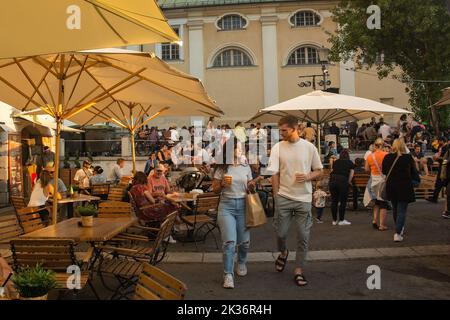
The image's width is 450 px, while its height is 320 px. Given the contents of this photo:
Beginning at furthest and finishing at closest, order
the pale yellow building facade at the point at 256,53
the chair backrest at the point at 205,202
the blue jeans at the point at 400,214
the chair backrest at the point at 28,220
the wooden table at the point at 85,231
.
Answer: the pale yellow building facade at the point at 256,53, the chair backrest at the point at 205,202, the blue jeans at the point at 400,214, the chair backrest at the point at 28,220, the wooden table at the point at 85,231

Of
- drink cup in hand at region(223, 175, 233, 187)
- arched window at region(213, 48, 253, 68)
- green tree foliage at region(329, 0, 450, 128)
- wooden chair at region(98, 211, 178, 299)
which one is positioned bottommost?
wooden chair at region(98, 211, 178, 299)

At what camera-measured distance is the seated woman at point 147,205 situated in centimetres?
863

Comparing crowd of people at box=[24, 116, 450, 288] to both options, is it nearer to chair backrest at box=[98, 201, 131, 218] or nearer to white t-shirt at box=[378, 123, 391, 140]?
chair backrest at box=[98, 201, 131, 218]

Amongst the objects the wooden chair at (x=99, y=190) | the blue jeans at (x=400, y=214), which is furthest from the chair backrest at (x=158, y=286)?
the wooden chair at (x=99, y=190)

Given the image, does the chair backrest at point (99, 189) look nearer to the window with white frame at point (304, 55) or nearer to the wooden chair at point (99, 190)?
the wooden chair at point (99, 190)

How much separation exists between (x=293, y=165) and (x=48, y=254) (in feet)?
9.99

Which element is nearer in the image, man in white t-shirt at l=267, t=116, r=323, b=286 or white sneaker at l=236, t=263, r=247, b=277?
man in white t-shirt at l=267, t=116, r=323, b=286

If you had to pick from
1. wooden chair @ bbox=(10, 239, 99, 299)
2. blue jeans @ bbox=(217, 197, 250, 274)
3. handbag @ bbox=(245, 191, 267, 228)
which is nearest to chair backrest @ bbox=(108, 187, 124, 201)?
blue jeans @ bbox=(217, 197, 250, 274)

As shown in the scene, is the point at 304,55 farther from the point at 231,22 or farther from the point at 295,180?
the point at 295,180

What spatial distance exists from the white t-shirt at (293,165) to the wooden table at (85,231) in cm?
212

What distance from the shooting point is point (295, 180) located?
236 inches

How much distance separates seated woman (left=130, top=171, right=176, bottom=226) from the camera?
8.63 m
